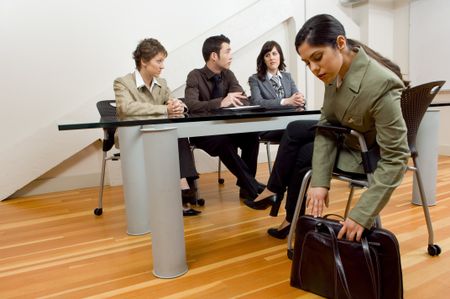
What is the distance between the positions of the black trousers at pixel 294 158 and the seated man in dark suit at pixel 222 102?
0.65 meters

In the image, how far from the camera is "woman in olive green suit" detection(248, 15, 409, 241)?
1040 mm

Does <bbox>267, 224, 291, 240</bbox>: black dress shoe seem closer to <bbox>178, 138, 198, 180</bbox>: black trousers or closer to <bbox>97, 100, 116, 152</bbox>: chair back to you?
<bbox>178, 138, 198, 180</bbox>: black trousers

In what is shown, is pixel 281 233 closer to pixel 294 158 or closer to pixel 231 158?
pixel 294 158

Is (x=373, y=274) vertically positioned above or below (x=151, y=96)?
below

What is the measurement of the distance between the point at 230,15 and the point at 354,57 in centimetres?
278

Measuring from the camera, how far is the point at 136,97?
2312 mm

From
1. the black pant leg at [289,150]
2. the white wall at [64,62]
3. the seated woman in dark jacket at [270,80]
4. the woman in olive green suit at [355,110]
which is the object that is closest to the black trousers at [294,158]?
the black pant leg at [289,150]

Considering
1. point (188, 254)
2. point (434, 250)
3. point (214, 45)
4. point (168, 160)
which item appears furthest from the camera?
point (214, 45)

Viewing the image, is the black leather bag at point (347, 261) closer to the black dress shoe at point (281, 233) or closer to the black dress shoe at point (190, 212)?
Result: the black dress shoe at point (281, 233)

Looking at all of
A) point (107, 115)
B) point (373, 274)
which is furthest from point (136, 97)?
point (373, 274)

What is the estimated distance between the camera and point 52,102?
3037mm

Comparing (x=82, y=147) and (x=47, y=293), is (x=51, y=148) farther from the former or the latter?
(x=47, y=293)

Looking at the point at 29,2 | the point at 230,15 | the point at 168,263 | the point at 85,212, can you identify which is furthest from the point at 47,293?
the point at 230,15

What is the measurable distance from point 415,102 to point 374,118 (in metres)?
0.29
